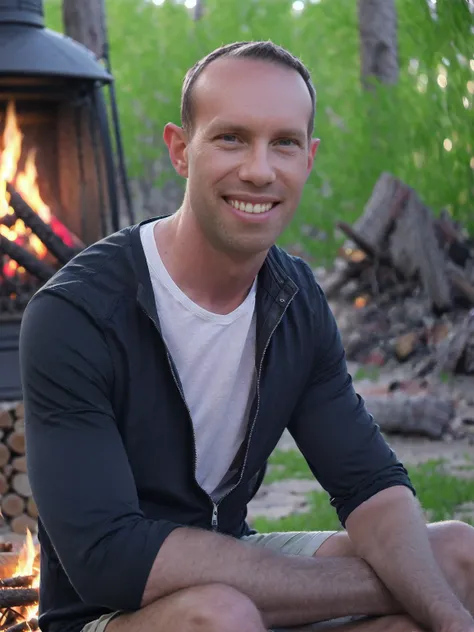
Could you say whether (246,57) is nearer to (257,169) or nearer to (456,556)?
(257,169)

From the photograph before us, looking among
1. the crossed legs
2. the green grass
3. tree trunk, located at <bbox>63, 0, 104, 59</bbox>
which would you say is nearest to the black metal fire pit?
the green grass

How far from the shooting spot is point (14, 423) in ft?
17.0

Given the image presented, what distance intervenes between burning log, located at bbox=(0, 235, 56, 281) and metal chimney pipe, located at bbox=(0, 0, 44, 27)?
1177mm

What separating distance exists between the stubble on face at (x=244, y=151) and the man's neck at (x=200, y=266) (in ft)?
0.08

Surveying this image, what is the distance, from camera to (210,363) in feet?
9.07

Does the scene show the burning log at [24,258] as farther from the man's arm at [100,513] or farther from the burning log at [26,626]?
the man's arm at [100,513]

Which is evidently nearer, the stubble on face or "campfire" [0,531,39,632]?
the stubble on face

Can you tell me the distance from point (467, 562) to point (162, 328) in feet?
3.11

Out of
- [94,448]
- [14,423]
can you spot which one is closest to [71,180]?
[14,423]

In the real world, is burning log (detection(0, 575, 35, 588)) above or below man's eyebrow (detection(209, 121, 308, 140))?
below

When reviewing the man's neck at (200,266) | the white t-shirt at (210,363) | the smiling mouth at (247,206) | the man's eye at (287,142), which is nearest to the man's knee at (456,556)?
the white t-shirt at (210,363)

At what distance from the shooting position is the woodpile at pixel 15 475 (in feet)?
17.0

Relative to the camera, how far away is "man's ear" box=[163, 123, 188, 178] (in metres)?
2.88

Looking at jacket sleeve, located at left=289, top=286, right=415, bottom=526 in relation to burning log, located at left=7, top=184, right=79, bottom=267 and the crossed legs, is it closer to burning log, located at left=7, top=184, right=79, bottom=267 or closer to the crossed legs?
the crossed legs
